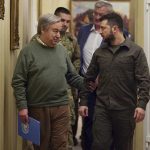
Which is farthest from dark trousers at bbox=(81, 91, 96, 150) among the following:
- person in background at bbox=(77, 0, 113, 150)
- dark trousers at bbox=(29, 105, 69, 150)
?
dark trousers at bbox=(29, 105, 69, 150)

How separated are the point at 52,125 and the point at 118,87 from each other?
630 mm

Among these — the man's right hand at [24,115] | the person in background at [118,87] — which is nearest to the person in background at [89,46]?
the person in background at [118,87]

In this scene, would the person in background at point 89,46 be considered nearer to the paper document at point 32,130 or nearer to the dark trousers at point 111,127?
the dark trousers at point 111,127

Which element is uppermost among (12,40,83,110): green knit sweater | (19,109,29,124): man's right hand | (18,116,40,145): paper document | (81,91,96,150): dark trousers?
(12,40,83,110): green knit sweater

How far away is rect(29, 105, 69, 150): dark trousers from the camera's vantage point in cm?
335

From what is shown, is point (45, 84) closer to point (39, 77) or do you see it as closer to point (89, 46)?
point (39, 77)

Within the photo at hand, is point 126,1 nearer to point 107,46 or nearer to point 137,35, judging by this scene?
point 137,35

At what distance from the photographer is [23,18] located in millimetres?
4336

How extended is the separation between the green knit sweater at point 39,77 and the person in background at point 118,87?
1.07 ft

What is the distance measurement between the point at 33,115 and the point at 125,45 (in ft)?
3.07

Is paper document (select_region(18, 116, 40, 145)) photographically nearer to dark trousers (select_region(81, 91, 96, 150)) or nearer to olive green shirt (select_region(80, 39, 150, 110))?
olive green shirt (select_region(80, 39, 150, 110))

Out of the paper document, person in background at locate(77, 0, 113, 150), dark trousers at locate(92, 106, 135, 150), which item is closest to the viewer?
the paper document

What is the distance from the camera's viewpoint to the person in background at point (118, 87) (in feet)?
10.8

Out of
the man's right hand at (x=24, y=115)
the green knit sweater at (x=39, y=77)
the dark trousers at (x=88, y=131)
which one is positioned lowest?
the dark trousers at (x=88, y=131)
